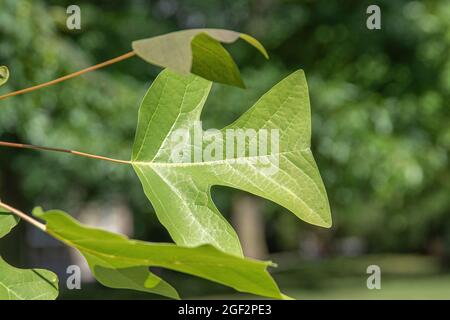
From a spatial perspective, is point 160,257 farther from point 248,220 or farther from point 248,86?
point 248,220

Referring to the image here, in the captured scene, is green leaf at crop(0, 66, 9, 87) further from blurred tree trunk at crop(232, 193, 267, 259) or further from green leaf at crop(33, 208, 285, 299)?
blurred tree trunk at crop(232, 193, 267, 259)

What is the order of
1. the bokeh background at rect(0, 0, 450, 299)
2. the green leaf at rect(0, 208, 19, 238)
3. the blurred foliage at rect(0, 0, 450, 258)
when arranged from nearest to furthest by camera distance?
1. the green leaf at rect(0, 208, 19, 238)
2. the bokeh background at rect(0, 0, 450, 299)
3. the blurred foliage at rect(0, 0, 450, 258)

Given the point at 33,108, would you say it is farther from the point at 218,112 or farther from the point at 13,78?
the point at 218,112

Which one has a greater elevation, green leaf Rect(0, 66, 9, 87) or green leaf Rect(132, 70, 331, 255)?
green leaf Rect(0, 66, 9, 87)

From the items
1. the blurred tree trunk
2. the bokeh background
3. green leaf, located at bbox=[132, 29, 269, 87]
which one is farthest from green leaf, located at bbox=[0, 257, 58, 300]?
the blurred tree trunk

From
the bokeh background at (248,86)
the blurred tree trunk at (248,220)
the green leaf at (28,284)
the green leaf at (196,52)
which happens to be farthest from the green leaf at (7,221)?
the blurred tree trunk at (248,220)

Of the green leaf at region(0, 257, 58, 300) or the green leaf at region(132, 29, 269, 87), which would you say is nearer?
the green leaf at region(132, 29, 269, 87)

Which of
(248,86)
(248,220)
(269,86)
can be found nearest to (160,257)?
(248,86)
